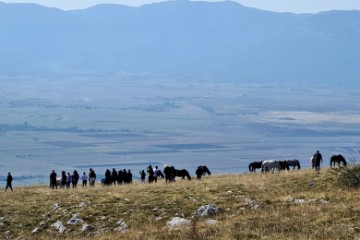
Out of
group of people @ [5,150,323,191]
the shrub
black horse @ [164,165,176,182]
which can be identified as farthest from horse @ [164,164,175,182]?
the shrub

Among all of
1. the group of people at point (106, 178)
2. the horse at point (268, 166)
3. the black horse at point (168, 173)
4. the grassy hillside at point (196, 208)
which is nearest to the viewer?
the grassy hillside at point (196, 208)

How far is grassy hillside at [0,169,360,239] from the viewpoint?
18641 mm

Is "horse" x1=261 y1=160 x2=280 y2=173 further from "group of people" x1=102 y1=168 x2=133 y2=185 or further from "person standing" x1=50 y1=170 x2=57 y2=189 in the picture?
"person standing" x1=50 y1=170 x2=57 y2=189

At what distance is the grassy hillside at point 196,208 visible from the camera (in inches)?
734

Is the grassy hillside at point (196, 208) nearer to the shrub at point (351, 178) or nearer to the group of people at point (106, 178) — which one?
the shrub at point (351, 178)

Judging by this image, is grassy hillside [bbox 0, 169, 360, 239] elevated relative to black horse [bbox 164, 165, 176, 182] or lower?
lower

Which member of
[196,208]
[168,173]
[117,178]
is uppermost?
[168,173]

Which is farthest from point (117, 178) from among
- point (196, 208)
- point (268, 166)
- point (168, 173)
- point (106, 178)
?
point (196, 208)

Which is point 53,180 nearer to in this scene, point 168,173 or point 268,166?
point 168,173

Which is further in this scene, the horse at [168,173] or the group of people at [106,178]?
the group of people at [106,178]

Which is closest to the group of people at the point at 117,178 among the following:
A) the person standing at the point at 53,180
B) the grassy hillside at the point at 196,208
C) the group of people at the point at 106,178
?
the group of people at the point at 106,178

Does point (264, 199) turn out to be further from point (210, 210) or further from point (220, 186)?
point (220, 186)

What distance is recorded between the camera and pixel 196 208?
25422 millimetres

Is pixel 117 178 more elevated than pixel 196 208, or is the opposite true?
pixel 117 178
